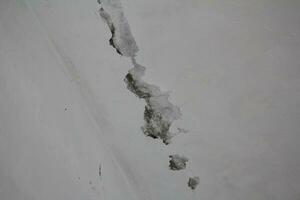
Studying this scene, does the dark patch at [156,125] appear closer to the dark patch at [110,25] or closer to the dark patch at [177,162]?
the dark patch at [177,162]

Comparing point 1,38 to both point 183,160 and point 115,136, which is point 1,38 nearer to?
point 115,136

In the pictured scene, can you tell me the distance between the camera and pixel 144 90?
43.6 inches

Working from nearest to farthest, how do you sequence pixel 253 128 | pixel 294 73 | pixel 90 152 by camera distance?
pixel 294 73 → pixel 253 128 → pixel 90 152

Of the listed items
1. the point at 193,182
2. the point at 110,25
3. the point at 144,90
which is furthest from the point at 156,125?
the point at 110,25

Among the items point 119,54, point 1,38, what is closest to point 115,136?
point 119,54

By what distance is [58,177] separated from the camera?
4.19 feet

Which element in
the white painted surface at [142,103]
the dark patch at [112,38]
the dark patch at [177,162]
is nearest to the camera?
the white painted surface at [142,103]

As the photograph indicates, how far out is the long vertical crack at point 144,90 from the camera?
102 cm

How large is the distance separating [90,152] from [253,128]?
27.7 inches

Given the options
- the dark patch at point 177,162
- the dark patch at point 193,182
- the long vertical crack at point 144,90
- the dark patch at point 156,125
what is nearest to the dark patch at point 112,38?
the long vertical crack at point 144,90

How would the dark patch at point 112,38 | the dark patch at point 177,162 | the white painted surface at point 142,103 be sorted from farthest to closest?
the dark patch at point 177,162 < the dark patch at point 112,38 < the white painted surface at point 142,103

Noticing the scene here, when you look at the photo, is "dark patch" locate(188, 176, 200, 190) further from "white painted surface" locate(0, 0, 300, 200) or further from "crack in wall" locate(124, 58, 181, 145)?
"crack in wall" locate(124, 58, 181, 145)

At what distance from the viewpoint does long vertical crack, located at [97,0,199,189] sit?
1.02 meters

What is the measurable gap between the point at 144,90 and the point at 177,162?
13.2 inches
